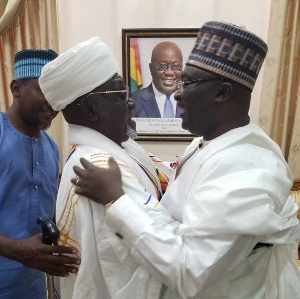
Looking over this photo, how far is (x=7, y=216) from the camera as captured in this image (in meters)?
1.53

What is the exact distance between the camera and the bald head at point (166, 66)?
2.85 m

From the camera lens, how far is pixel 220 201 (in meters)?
0.87

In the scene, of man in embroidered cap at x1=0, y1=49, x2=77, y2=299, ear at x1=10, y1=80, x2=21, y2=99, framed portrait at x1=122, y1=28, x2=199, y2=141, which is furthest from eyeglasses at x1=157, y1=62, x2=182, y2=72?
ear at x1=10, y1=80, x2=21, y2=99

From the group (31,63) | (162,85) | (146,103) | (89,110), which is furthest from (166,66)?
(89,110)

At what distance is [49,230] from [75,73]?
1.59 ft

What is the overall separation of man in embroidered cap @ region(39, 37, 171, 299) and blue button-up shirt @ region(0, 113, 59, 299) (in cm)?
46

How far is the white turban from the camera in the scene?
3.57ft

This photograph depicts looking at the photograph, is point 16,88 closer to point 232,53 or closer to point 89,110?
point 89,110

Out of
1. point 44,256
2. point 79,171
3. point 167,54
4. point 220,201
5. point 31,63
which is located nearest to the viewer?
point 220,201

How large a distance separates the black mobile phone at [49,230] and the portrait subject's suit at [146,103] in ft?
6.19

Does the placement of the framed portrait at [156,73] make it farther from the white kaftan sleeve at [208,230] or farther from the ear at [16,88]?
the white kaftan sleeve at [208,230]

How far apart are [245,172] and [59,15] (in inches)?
98.2

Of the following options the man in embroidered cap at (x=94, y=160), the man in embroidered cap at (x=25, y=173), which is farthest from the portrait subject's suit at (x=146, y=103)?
the man in embroidered cap at (x=94, y=160)

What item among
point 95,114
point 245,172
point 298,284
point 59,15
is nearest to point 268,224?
point 245,172
